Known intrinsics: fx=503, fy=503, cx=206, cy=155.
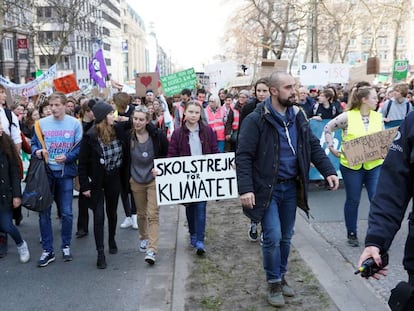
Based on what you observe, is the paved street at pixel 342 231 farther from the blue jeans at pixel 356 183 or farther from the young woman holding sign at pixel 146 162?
the young woman holding sign at pixel 146 162

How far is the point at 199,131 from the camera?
18.4ft

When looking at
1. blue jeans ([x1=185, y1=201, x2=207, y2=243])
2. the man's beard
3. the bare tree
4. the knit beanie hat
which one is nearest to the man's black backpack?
the knit beanie hat

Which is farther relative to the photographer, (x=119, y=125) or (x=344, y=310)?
(x=119, y=125)

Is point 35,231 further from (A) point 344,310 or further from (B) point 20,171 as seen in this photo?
(A) point 344,310

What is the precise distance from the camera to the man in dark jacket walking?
4.10m

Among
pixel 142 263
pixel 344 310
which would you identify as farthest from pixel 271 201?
pixel 142 263

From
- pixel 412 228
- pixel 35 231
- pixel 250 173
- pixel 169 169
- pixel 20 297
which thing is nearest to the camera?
pixel 412 228

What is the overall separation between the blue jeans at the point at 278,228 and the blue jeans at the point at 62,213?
2392 millimetres

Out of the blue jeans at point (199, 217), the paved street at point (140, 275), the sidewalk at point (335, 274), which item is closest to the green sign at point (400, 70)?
the paved street at point (140, 275)

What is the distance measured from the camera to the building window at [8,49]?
52219mm

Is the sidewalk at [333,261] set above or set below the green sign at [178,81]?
below

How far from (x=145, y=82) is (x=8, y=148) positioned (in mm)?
9081

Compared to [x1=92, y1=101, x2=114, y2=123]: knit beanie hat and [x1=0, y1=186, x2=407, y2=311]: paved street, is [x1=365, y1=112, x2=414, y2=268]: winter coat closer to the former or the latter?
[x1=0, y1=186, x2=407, y2=311]: paved street

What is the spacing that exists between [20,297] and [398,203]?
3587 mm
